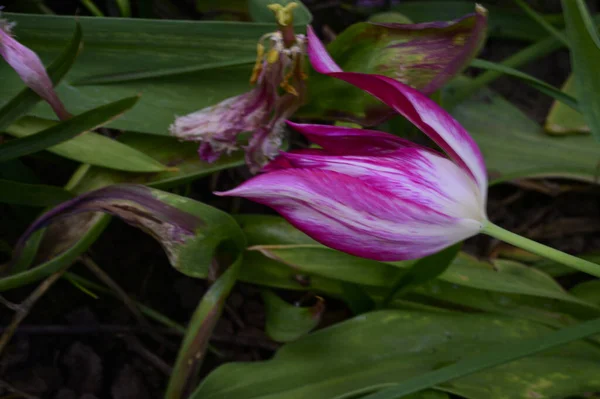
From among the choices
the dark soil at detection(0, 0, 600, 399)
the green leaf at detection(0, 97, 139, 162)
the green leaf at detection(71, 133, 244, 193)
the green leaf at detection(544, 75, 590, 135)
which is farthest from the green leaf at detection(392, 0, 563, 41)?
the green leaf at detection(0, 97, 139, 162)

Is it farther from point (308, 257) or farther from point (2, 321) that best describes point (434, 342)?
point (2, 321)

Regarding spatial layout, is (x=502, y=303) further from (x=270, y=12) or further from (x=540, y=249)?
(x=270, y=12)

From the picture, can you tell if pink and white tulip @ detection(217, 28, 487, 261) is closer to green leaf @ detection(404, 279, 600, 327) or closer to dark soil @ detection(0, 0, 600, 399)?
green leaf @ detection(404, 279, 600, 327)

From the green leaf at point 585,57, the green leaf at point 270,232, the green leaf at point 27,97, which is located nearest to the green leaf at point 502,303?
the green leaf at point 270,232

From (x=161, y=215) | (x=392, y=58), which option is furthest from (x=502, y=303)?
(x=161, y=215)

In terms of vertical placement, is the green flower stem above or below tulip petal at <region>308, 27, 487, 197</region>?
below
